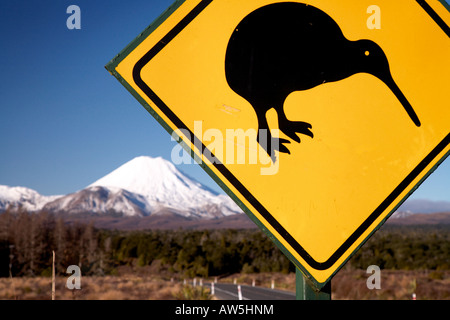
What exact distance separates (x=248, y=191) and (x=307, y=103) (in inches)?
15.5

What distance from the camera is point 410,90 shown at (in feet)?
4.88

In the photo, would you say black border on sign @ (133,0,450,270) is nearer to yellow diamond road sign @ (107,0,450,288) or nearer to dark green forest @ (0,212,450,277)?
yellow diamond road sign @ (107,0,450,288)

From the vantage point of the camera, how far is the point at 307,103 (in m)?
1.45

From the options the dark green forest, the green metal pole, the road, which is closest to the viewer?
the green metal pole

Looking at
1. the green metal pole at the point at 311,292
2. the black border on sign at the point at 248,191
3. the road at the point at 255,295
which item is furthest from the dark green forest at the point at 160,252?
the green metal pole at the point at 311,292

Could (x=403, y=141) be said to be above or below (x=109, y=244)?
above

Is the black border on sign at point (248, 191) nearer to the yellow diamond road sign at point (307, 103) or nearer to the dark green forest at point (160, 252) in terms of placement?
the yellow diamond road sign at point (307, 103)

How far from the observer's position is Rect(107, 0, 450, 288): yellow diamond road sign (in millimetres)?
1385

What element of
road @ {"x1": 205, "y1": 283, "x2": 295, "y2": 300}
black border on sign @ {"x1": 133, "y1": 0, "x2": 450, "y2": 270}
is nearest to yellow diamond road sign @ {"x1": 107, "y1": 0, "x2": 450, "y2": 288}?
black border on sign @ {"x1": 133, "y1": 0, "x2": 450, "y2": 270}

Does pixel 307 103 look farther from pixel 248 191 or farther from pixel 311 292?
pixel 311 292
